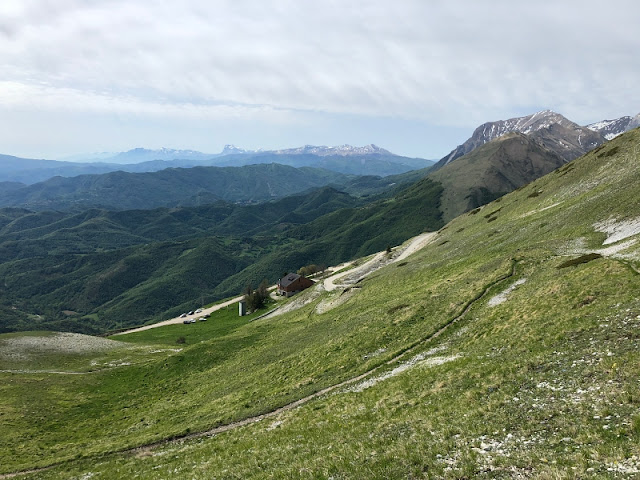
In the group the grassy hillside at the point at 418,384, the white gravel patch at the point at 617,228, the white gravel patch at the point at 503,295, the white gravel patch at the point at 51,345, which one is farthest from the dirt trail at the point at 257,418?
the white gravel patch at the point at 51,345

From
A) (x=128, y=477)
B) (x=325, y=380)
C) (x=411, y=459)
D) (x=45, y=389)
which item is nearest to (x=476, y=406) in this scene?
(x=411, y=459)

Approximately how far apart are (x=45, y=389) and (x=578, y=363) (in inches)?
2530

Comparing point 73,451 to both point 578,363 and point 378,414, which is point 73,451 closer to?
point 378,414

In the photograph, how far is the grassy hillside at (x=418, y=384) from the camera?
16000 millimetres

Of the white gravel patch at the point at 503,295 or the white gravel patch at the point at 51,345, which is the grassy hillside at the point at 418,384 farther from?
the white gravel patch at the point at 51,345

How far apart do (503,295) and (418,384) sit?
18.5 meters

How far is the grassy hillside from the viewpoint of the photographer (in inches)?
630

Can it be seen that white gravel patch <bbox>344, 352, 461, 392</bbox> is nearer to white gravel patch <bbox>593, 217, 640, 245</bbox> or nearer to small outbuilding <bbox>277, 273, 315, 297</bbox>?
white gravel patch <bbox>593, 217, 640, 245</bbox>

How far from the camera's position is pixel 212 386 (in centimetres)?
4759

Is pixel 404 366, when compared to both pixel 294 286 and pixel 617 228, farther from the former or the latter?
pixel 294 286

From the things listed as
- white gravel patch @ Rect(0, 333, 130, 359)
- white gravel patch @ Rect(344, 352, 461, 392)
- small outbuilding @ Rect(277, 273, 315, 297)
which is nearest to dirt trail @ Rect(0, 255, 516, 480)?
white gravel patch @ Rect(344, 352, 461, 392)

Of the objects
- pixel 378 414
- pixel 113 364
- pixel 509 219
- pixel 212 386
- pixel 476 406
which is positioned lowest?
pixel 113 364

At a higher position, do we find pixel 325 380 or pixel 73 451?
pixel 325 380

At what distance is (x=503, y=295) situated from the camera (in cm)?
3969
